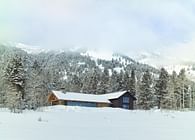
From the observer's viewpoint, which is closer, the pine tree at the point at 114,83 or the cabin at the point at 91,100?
the cabin at the point at 91,100

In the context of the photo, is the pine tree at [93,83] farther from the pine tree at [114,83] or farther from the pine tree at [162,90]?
the pine tree at [162,90]

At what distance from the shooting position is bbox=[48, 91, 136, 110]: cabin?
64.6 m

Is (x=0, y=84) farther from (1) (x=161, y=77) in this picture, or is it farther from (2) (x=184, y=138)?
(1) (x=161, y=77)

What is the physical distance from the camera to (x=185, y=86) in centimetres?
7688

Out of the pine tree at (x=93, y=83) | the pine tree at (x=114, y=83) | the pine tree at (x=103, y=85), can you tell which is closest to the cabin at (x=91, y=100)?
the pine tree at (x=114, y=83)

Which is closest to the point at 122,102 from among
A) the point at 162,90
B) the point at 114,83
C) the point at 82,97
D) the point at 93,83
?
the point at 82,97

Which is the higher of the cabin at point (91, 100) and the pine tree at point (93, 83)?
the pine tree at point (93, 83)

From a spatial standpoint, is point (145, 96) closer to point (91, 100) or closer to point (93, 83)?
point (91, 100)

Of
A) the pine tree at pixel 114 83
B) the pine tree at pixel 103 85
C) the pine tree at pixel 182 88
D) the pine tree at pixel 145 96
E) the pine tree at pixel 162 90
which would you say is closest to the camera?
the pine tree at pixel 145 96

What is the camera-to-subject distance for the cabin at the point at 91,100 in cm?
6462

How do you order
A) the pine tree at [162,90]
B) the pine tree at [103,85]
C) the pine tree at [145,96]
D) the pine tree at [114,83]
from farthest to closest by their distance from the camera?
the pine tree at [114,83]
the pine tree at [103,85]
the pine tree at [162,90]
the pine tree at [145,96]

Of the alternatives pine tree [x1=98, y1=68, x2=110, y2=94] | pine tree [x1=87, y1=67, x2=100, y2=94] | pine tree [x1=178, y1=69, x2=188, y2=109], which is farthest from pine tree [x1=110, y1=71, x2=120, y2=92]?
pine tree [x1=178, y1=69, x2=188, y2=109]

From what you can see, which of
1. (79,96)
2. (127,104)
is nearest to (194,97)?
(127,104)

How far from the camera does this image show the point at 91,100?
65.6 metres
